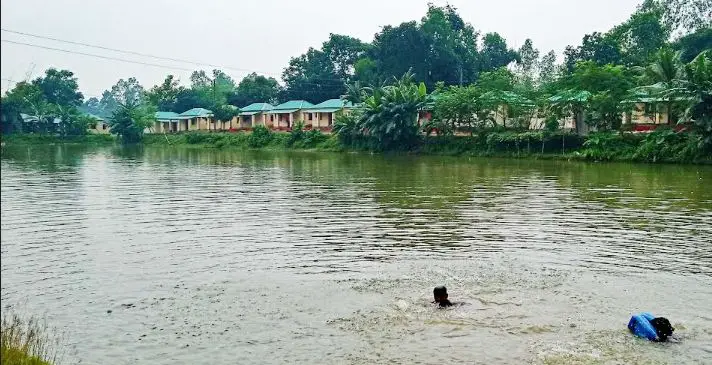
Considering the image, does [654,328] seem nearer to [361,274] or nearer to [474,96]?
[361,274]

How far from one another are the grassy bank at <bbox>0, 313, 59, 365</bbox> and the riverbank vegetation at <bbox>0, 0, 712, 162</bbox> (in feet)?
108

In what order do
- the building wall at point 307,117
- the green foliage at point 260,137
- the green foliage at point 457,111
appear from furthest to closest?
the building wall at point 307,117 < the green foliage at point 260,137 < the green foliage at point 457,111

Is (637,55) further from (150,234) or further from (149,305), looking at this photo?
(149,305)

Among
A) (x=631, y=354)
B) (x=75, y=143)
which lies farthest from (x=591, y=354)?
(x=75, y=143)

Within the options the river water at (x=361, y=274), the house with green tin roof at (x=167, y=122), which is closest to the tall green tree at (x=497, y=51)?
the house with green tin roof at (x=167, y=122)

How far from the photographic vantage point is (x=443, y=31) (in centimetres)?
6675

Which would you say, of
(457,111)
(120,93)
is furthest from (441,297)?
(120,93)

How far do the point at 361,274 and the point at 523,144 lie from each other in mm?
34884

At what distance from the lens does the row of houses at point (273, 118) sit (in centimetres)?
5369

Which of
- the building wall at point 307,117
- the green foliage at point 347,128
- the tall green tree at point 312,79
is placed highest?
the tall green tree at point 312,79

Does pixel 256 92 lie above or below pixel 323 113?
above

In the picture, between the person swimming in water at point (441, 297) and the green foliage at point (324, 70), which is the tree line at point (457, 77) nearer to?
the green foliage at point (324, 70)

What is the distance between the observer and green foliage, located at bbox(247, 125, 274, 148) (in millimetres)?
64188

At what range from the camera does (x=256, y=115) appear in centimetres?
7925
